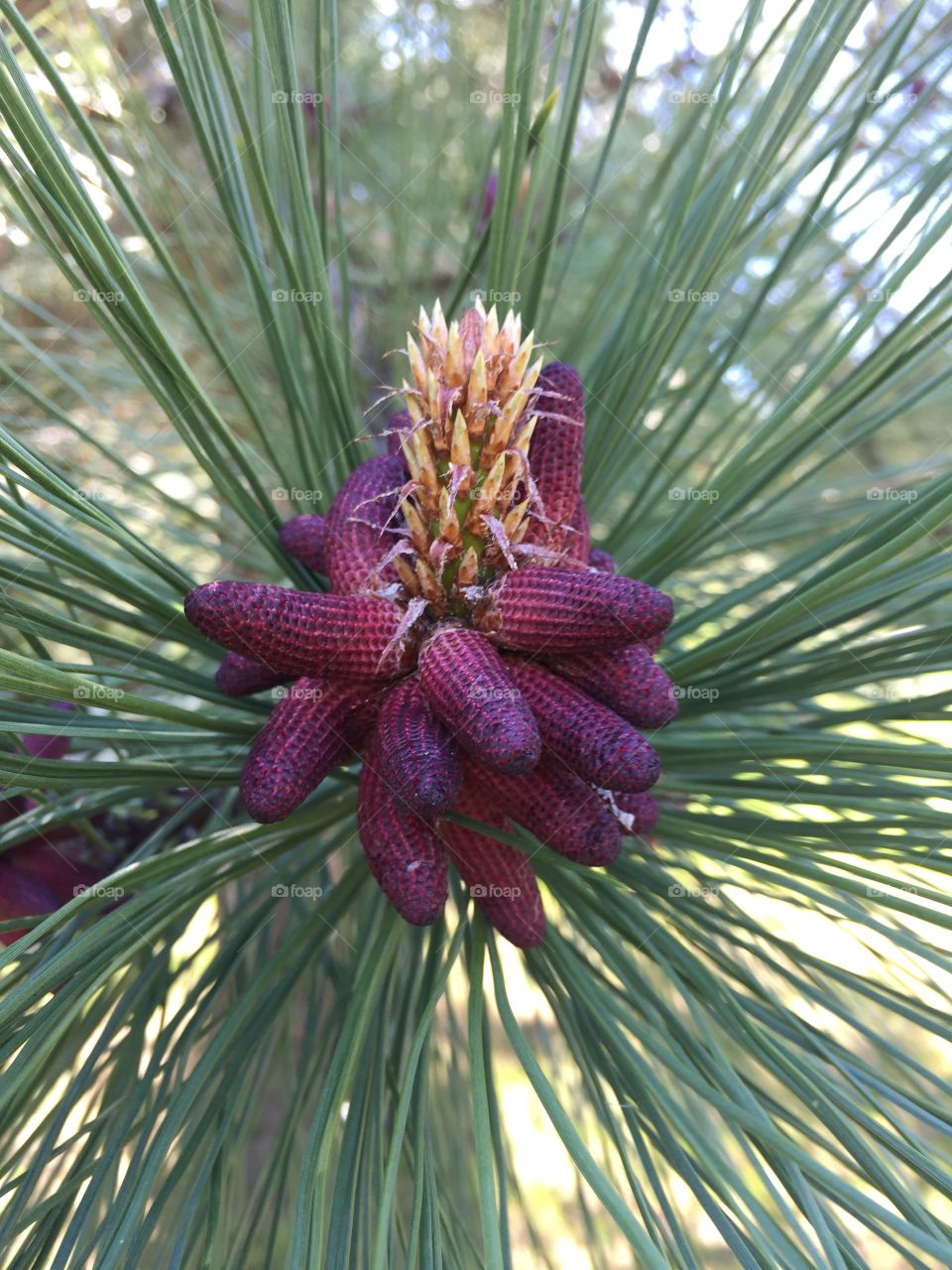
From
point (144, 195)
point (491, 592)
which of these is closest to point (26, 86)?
point (491, 592)

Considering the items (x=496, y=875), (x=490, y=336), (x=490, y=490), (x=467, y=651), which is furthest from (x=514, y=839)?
(x=490, y=336)

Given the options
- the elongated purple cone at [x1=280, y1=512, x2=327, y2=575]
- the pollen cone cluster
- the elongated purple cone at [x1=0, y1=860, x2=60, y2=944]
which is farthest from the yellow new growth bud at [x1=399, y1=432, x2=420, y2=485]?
the elongated purple cone at [x1=0, y1=860, x2=60, y2=944]

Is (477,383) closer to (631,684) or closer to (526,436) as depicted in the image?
(526,436)

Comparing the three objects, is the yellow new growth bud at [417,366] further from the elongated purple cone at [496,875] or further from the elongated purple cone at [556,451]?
the elongated purple cone at [496,875]

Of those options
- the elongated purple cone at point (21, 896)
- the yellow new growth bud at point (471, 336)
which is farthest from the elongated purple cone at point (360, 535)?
the elongated purple cone at point (21, 896)

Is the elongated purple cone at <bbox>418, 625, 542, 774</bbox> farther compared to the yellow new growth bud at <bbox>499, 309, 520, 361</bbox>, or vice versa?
the yellow new growth bud at <bbox>499, 309, 520, 361</bbox>

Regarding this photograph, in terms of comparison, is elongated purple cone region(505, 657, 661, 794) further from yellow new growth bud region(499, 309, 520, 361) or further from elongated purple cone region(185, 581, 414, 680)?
yellow new growth bud region(499, 309, 520, 361)
